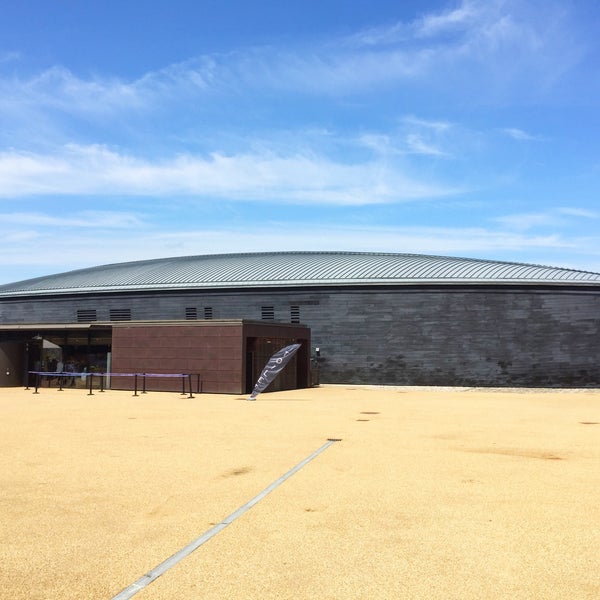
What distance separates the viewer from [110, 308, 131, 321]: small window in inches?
2061

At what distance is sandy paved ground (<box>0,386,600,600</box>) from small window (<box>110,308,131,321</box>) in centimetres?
3503

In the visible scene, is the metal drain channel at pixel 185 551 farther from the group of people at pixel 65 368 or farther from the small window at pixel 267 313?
the small window at pixel 267 313

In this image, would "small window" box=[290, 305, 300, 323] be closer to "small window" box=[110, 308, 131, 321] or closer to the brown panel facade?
the brown panel facade

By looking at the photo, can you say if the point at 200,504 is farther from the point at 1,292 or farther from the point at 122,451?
the point at 1,292

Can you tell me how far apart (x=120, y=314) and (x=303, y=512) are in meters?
46.4

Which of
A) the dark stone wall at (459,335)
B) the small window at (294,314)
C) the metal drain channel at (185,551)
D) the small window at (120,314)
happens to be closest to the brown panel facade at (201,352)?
the dark stone wall at (459,335)

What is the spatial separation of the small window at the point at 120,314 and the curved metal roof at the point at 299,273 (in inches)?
65.3

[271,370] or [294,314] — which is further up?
[294,314]

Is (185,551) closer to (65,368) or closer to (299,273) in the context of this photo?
(65,368)

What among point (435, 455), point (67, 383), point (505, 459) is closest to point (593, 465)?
point (505, 459)

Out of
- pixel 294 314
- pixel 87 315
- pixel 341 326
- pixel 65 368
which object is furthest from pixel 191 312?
pixel 65 368

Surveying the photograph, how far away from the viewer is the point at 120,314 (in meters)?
52.7

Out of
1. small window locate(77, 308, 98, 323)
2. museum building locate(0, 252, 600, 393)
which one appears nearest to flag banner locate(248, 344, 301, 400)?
museum building locate(0, 252, 600, 393)

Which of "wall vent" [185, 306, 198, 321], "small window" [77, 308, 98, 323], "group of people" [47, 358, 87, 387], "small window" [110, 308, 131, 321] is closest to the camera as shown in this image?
"group of people" [47, 358, 87, 387]
